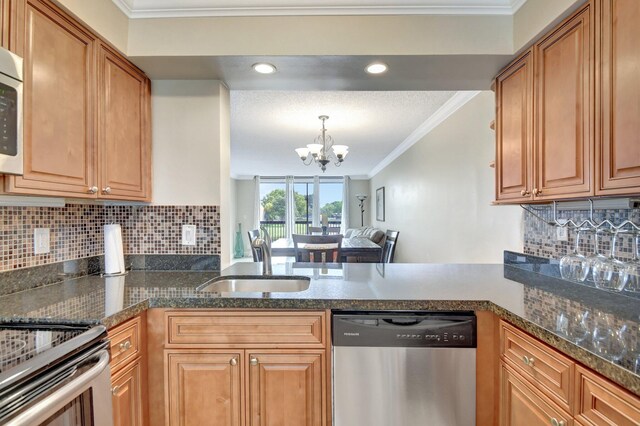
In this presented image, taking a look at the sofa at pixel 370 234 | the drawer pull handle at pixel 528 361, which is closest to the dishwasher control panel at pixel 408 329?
the drawer pull handle at pixel 528 361

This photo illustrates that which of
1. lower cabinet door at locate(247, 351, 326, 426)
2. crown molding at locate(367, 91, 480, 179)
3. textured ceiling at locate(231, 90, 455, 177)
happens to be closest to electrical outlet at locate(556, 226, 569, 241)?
lower cabinet door at locate(247, 351, 326, 426)

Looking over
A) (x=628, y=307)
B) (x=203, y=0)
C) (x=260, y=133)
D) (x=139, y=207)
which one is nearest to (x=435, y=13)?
(x=203, y=0)

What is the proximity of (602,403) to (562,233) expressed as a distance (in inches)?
43.1

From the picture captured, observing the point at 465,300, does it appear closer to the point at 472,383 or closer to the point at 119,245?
the point at 472,383

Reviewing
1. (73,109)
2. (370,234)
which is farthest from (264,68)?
(370,234)

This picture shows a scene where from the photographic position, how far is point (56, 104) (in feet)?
4.40

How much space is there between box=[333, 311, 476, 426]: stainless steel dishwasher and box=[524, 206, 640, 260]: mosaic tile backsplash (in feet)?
2.42

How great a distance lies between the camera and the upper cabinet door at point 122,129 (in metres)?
1.59

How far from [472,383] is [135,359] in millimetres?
1409

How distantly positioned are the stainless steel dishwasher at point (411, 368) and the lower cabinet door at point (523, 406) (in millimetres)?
113

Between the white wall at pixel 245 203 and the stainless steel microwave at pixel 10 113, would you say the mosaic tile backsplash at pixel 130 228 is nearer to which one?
the stainless steel microwave at pixel 10 113

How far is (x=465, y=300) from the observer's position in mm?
1340

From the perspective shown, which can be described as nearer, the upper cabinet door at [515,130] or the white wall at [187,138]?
the upper cabinet door at [515,130]

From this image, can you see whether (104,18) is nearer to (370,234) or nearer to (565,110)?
(565,110)
